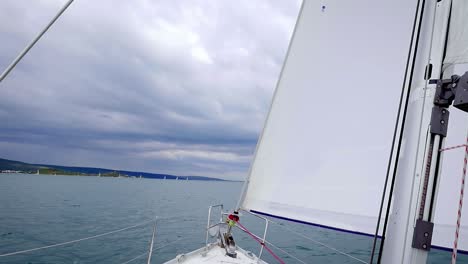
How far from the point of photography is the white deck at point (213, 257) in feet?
11.1

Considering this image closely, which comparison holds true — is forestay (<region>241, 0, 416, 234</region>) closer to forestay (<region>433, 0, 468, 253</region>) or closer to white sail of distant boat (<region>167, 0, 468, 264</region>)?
white sail of distant boat (<region>167, 0, 468, 264</region>)

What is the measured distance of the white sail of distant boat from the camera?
4.86 feet

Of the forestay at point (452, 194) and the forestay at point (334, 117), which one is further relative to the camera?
the forestay at point (334, 117)

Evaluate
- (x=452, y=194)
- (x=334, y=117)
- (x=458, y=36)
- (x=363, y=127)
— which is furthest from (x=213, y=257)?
(x=458, y=36)

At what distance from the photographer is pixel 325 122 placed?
284 centimetres

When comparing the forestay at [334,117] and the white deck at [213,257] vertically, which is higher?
the forestay at [334,117]

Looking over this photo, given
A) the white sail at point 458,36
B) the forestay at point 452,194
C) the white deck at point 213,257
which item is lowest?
the white deck at point 213,257

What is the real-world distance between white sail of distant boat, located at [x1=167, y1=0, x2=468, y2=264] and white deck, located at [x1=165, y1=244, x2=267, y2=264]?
0.03m

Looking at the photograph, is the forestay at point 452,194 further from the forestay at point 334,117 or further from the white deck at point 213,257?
the white deck at point 213,257

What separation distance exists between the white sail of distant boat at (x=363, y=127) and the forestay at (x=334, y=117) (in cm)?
1

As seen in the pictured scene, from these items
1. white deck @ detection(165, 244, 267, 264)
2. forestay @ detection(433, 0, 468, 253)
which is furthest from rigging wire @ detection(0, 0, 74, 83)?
forestay @ detection(433, 0, 468, 253)

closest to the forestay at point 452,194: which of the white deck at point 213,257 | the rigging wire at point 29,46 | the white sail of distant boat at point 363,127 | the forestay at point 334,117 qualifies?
the white sail of distant boat at point 363,127

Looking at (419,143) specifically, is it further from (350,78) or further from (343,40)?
(343,40)

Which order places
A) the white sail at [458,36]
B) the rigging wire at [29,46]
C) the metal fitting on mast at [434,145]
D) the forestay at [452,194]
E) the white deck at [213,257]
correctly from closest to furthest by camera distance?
the metal fitting on mast at [434,145]
the white sail at [458,36]
the rigging wire at [29,46]
the forestay at [452,194]
the white deck at [213,257]
